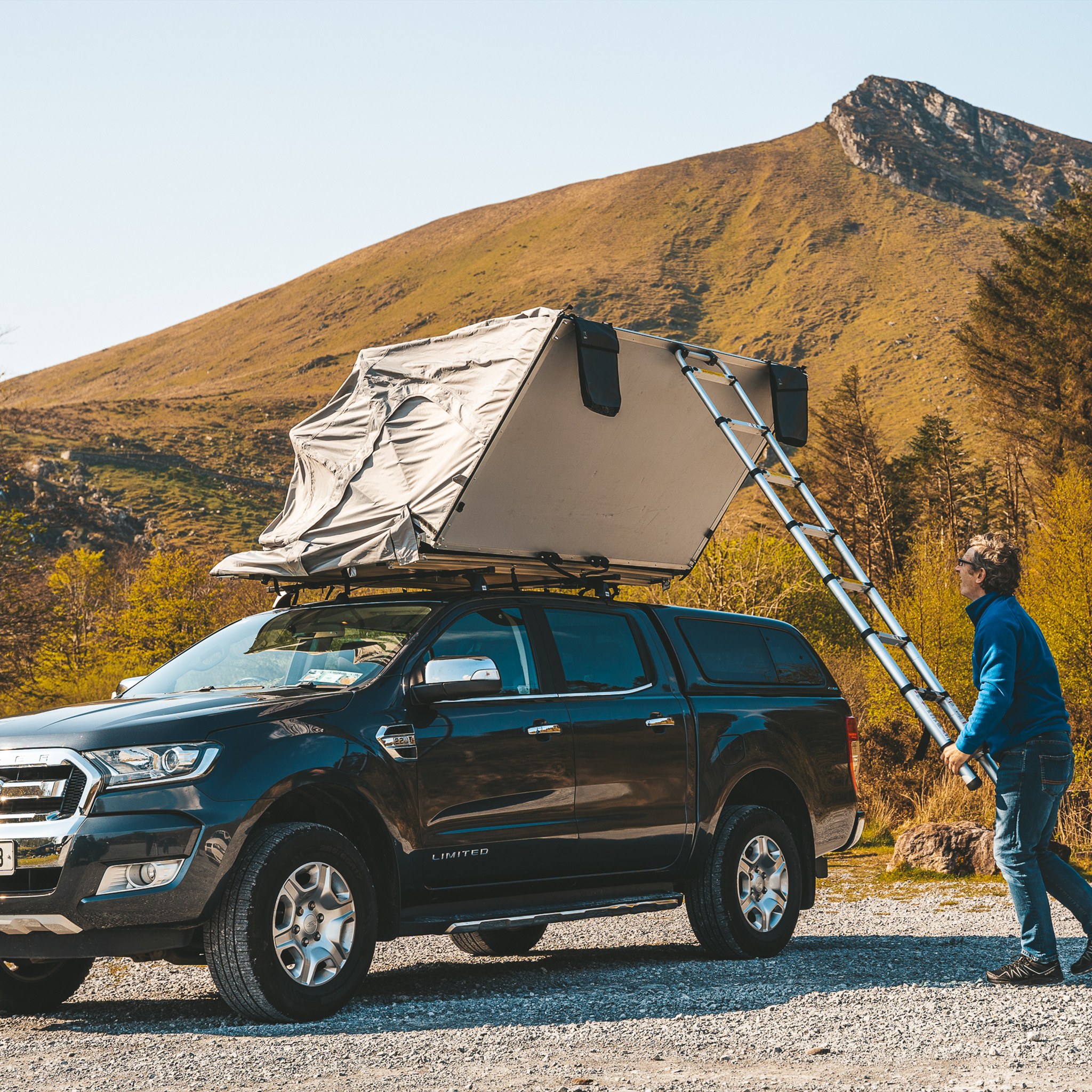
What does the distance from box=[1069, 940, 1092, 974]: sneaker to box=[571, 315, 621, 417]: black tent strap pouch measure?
12.5 ft

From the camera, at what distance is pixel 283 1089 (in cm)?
439

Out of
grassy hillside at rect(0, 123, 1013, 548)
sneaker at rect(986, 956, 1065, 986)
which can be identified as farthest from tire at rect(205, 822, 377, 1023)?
grassy hillside at rect(0, 123, 1013, 548)

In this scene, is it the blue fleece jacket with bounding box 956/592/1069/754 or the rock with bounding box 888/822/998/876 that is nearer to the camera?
the blue fleece jacket with bounding box 956/592/1069/754

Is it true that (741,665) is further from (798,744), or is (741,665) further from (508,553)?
(508,553)

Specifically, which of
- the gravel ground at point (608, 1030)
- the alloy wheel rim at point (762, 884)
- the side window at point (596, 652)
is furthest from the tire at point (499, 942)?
the side window at point (596, 652)

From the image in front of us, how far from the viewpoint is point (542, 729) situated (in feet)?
21.6

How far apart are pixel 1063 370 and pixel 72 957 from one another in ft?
152

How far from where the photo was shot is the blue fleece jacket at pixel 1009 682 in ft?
→ 20.5

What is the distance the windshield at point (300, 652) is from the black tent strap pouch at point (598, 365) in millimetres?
1644

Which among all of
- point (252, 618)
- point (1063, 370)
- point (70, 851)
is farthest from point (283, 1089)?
point (1063, 370)

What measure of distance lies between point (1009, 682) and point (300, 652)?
3507mm

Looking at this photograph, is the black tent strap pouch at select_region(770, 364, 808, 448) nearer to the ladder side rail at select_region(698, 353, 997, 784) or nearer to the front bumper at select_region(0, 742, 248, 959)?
the ladder side rail at select_region(698, 353, 997, 784)

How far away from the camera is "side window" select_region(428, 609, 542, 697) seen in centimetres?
653

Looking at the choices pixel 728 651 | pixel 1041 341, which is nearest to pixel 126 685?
pixel 728 651
